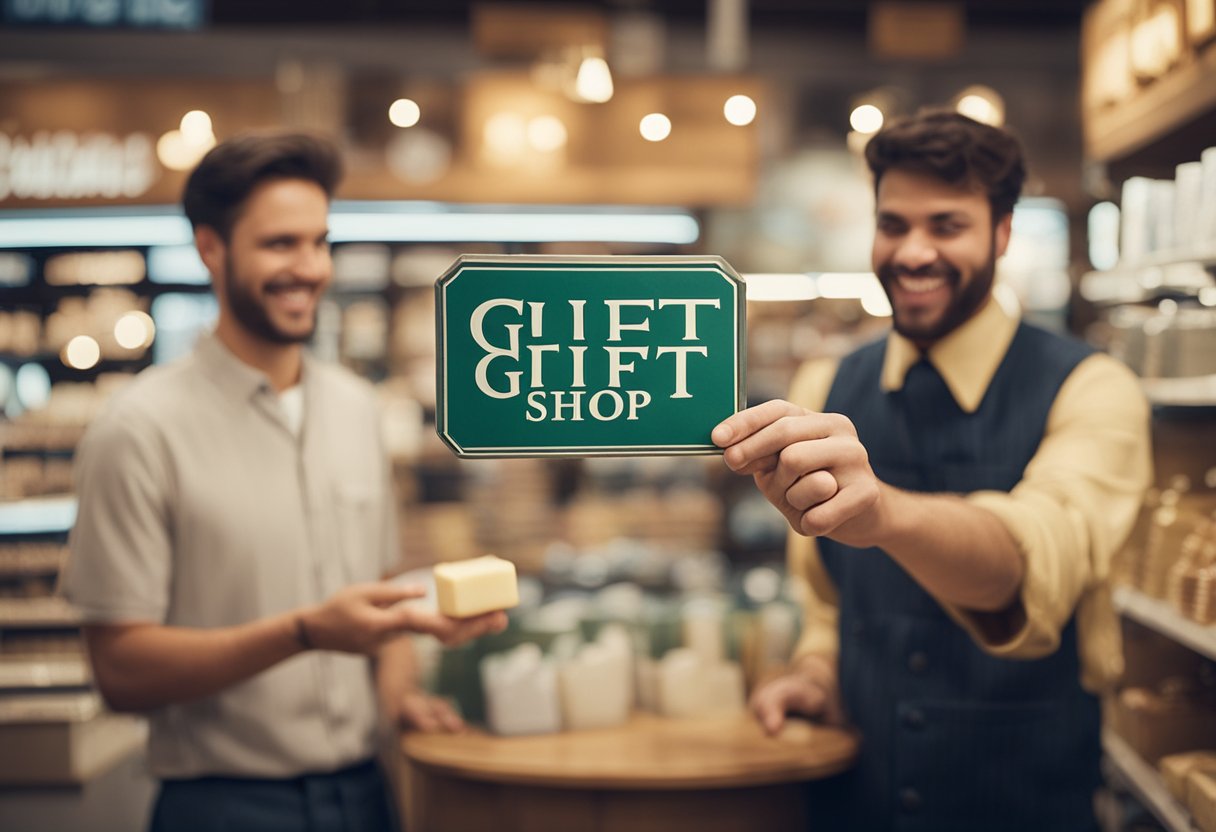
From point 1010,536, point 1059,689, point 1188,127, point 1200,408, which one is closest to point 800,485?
point 1010,536

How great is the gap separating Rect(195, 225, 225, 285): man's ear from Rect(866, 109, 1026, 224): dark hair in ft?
3.76

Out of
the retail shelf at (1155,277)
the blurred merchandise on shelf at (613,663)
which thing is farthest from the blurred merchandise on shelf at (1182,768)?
the retail shelf at (1155,277)

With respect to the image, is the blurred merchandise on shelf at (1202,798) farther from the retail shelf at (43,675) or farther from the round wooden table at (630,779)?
the retail shelf at (43,675)

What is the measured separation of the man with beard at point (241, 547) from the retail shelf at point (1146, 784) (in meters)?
1.60

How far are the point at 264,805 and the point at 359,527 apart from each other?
54 cm

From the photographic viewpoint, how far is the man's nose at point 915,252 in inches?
62.3

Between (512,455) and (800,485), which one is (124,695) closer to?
(512,455)

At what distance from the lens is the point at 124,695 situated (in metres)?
1.89

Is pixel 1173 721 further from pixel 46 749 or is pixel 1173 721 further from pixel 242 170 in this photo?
pixel 46 749

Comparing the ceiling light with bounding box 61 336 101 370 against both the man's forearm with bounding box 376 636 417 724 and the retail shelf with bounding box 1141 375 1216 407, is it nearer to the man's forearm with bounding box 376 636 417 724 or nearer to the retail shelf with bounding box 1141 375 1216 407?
the man's forearm with bounding box 376 636 417 724

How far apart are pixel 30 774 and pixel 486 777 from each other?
282 centimetres

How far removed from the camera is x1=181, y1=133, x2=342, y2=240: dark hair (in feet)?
6.14

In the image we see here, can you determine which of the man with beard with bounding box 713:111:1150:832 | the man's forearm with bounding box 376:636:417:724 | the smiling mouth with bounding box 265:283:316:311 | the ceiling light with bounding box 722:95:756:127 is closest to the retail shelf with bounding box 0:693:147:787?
the man's forearm with bounding box 376:636:417:724

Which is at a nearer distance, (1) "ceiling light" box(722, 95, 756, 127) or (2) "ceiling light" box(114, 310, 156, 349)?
(1) "ceiling light" box(722, 95, 756, 127)
